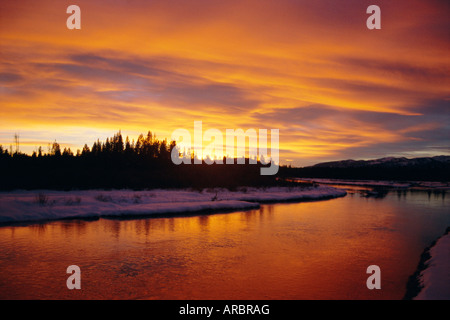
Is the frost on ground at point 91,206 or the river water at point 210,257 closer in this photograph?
the river water at point 210,257

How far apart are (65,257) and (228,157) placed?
260ft

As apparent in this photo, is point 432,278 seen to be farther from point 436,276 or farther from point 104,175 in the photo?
point 104,175

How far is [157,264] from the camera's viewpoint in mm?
11875

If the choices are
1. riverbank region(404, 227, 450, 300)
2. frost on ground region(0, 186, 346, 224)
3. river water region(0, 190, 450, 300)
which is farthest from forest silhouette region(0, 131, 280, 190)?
riverbank region(404, 227, 450, 300)

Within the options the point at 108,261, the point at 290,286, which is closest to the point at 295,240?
the point at 290,286

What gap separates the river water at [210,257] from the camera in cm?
944

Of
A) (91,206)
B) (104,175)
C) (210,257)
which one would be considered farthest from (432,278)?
(104,175)

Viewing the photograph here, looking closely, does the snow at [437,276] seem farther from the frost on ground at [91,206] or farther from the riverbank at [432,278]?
the frost on ground at [91,206]

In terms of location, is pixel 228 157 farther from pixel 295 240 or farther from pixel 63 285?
pixel 63 285

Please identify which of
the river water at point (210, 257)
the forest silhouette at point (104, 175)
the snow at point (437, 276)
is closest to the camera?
the snow at point (437, 276)

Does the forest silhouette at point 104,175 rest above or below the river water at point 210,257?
above

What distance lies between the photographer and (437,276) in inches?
378

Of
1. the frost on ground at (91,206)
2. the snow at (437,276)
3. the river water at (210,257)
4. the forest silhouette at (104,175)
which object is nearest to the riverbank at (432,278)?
the snow at (437,276)

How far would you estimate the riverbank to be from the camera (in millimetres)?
8336
